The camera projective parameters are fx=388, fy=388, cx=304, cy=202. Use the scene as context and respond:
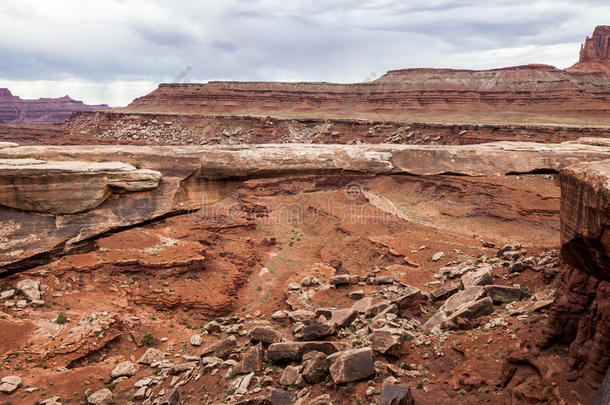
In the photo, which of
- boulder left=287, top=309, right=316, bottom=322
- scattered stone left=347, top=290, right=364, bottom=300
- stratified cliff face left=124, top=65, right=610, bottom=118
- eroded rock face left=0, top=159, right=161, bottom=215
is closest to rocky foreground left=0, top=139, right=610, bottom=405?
eroded rock face left=0, top=159, right=161, bottom=215

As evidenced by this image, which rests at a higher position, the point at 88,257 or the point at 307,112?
the point at 307,112

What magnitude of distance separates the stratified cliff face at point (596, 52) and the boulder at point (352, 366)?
8220cm

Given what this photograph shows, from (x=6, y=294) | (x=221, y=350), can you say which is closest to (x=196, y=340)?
(x=221, y=350)

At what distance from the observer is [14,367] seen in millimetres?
9172

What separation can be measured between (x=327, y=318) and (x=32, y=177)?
805 centimetres

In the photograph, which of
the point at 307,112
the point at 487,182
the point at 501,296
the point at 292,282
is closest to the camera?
the point at 501,296

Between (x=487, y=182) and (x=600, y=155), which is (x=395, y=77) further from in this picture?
(x=600, y=155)

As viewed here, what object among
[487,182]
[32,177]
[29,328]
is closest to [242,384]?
[32,177]

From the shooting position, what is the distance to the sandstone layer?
3912mm

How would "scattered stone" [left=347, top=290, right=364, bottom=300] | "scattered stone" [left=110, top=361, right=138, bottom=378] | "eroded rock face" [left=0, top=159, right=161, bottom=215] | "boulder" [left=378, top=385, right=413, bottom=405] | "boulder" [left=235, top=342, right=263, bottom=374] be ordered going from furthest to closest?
"scattered stone" [left=347, top=290, right=364, bottom=300], "scattered stone" [left=110, top=361, right=138, bottom=378], "boulder" [left=235, top=342, right=263, bottom=374], "boulder" [left=378, top=385, right=413, bottom=405], "eroded rock face" [left=0, top=159, right=161, bottom=215]

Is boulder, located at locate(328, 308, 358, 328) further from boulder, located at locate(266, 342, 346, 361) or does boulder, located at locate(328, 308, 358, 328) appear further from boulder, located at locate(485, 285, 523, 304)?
boulder, located at locate(485, 285, 523, 304)

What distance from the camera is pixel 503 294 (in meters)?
8.80

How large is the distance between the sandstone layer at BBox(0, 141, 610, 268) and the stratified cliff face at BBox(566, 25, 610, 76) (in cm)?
8160

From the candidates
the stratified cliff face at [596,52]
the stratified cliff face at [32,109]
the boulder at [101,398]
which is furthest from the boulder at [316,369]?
the stratified cliff face at [32,109]
